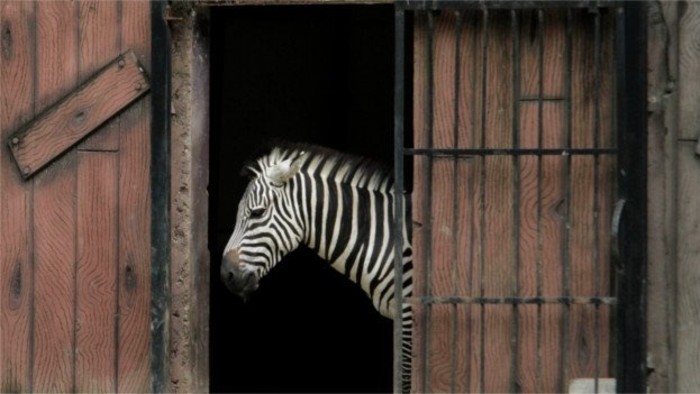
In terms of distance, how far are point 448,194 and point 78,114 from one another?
1.69 meters

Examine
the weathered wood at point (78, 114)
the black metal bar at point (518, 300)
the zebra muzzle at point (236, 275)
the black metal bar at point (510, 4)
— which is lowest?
the black metal bar at point (518, 300)

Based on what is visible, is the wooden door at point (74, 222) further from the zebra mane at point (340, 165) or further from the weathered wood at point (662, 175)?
the weathered wood at point (662, 175)

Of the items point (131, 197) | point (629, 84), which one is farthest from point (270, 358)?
point (629, 84)

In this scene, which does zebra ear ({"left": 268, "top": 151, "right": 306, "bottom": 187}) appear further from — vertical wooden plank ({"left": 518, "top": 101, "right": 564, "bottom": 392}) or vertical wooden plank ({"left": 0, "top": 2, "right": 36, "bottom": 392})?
vertical wooden plank ({"left": 518, "top": 101, "right": 564, "bottom": 392})

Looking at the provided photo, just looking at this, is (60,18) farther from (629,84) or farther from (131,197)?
(629,84)

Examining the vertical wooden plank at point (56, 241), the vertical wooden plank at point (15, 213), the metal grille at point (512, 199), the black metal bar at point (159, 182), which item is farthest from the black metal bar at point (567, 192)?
the vertical wooden plank at point (15, 213)

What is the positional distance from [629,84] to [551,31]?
0.43 metres

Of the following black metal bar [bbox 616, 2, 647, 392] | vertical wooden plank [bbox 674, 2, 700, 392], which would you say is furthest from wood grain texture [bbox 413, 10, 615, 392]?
vertical wooden plank [bbox 674, 2, 700, 392]

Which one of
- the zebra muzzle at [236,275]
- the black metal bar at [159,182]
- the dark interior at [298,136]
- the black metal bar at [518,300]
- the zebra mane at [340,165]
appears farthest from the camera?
the dark interior at [298,136]

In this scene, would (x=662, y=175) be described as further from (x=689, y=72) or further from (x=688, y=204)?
(x=689, y=72)

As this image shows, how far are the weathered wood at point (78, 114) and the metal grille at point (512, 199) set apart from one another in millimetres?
1247

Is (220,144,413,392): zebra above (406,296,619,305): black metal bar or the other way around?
above

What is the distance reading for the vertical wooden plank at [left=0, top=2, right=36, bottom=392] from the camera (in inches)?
259

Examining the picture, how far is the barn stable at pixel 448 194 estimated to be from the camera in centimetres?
627
